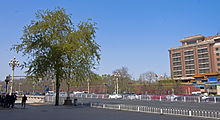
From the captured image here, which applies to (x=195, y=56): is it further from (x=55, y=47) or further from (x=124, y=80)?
(x=55, y=47)

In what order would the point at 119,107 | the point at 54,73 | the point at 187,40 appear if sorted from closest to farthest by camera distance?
the point at 119,107
the point at 54,73
the point at 187,40

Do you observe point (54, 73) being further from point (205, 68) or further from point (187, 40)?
point (187, 40)

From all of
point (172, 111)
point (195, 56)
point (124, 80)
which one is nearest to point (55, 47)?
point (172, 111)

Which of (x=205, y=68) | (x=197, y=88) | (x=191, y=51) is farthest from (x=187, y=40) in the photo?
(x=197, y=88)

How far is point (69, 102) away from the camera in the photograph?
2767 centimetres

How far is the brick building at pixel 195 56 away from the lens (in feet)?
312

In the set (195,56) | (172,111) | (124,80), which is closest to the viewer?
(172,111)

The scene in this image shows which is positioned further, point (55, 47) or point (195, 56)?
point (195, 56)

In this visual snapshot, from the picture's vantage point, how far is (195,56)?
331 feet

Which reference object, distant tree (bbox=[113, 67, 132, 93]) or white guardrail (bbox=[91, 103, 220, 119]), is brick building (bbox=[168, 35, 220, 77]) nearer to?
distant tree (bbox=[113, 67, 132, 93])

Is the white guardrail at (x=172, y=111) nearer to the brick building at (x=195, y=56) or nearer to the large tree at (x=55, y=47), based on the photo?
the large tree at (x=55, y=47)

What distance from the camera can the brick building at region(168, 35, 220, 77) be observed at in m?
95.0

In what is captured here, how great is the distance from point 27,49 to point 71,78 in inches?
256

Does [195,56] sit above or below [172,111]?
above
